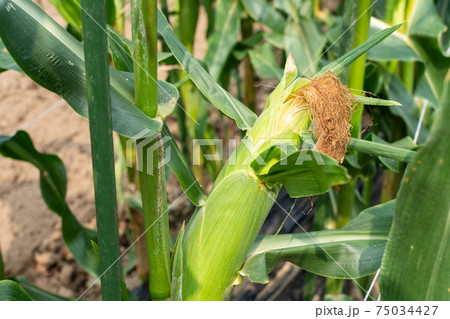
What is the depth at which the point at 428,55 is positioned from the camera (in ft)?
3.16

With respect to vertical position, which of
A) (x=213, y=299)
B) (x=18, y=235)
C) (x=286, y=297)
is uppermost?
(x=213, y=299)

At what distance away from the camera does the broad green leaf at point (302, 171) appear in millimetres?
387

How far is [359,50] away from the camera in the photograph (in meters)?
0.49

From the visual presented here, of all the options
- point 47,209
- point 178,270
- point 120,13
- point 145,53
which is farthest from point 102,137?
point 47,209

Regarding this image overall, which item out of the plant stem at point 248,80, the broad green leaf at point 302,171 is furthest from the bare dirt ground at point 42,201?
the broad green leaf at point 302,171

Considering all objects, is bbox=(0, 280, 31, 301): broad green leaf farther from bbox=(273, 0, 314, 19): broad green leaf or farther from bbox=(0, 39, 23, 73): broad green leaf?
bbox=(273, 0, 314, 19): broad green leaf

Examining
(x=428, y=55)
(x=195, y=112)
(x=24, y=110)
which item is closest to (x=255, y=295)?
(x=195, y=112)

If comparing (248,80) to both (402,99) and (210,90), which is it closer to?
(402,99)

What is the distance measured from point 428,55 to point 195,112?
0.62 m

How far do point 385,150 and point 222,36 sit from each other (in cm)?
81

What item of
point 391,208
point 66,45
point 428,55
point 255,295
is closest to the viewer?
point 66,45

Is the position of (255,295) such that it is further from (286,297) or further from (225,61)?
(225,61)

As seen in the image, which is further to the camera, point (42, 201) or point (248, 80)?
point (248, 80)

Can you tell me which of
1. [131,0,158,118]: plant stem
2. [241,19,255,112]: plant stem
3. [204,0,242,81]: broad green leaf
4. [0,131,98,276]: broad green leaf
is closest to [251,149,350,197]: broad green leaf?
[131,0,158,118]: plant stem
